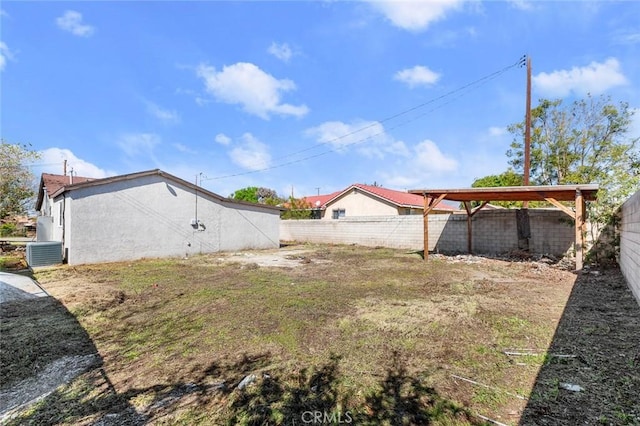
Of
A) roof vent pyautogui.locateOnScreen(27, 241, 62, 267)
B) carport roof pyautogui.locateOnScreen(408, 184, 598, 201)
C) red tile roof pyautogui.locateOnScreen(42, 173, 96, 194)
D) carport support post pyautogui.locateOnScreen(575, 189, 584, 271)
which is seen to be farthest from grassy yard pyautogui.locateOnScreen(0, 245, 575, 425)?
red tile roof pyautogui.locateOnScreen(42, 173, 96, 194)

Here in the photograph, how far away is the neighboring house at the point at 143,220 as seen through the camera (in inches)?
392

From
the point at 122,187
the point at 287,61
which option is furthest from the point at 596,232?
the point at 122,187

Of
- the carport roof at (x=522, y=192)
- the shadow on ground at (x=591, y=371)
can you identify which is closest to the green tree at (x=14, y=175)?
the carport roof at (x=522, y=192)

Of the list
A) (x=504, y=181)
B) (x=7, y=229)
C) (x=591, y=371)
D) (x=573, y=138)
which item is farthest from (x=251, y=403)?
(x=7, y=229)

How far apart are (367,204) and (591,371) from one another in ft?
60.3

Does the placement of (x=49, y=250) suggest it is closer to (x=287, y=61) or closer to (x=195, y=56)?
(x=195, y=56)

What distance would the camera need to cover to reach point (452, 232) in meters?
12.5

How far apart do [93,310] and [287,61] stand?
13.2m

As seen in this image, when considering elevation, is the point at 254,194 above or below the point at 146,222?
above

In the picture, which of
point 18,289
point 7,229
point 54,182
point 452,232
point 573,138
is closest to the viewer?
point 18,289

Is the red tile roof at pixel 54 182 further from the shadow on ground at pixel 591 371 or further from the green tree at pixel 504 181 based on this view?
the green tree at pixel 504 181

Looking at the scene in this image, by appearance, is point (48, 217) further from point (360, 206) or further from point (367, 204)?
point (367, 204)

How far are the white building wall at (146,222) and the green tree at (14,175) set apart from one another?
11.0 metres

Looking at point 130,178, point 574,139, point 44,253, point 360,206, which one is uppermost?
point 574,139
